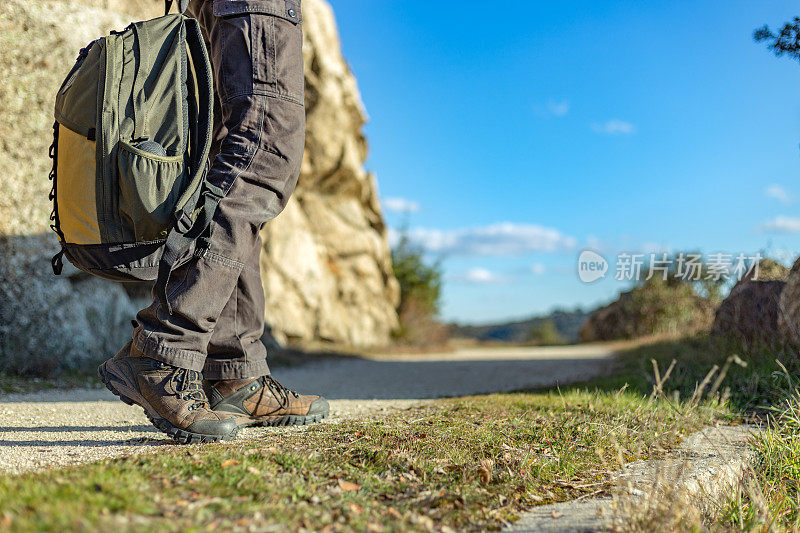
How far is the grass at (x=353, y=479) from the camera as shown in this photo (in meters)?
1.35

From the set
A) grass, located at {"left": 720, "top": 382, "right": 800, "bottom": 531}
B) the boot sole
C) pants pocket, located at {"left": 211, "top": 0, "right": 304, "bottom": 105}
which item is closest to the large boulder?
grass, located at {"left": 720, "top": 382, "right": 800, "bottom": 531}

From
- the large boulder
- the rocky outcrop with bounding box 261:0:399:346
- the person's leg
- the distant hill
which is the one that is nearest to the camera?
the person's leg

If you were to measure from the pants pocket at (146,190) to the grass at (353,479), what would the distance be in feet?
2.74

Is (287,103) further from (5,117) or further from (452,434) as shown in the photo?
(5,117)

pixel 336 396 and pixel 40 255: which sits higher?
pixel 40 255

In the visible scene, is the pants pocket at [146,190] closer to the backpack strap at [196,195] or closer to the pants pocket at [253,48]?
the backpack strap at [196,195]

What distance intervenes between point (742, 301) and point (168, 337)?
5654 mm

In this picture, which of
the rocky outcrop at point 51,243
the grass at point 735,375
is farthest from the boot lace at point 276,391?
the rocky outcrop at point 51,243

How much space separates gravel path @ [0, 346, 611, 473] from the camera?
7.49 ft

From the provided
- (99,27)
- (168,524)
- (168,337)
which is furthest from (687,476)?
(99,27)

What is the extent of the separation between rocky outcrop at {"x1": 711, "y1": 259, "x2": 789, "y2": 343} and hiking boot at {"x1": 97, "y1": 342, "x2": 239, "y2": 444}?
14.2 feet

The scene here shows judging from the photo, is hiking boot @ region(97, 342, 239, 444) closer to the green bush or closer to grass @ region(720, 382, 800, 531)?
grass @ region(720, 382, 800, 531)

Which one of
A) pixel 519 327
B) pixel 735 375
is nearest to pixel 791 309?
pixel 735 375

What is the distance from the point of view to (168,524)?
4.15ft
